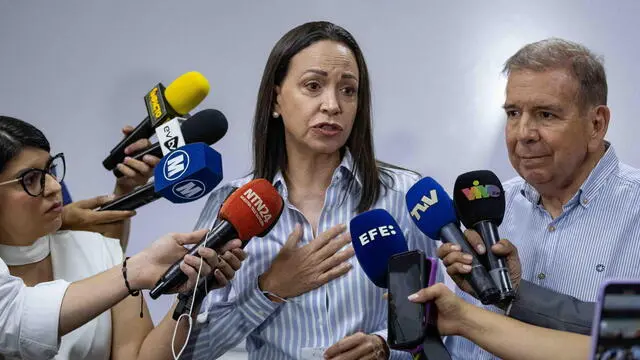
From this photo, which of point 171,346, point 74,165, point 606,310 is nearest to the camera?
point 606,310

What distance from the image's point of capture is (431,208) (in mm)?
1748

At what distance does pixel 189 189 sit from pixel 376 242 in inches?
18.0

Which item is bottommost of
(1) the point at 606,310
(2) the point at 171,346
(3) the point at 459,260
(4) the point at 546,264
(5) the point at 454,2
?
(2) the point at 171,346

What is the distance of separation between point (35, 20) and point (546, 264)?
2.53m

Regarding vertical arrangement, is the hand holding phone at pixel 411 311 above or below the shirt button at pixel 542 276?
above

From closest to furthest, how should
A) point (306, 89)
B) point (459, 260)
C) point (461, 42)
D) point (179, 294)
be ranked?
point (459, 260), point (179, 294), point (306, 89), point (461, 42)

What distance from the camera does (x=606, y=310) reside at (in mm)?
1019

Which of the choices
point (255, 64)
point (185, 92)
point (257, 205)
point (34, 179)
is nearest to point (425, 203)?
point (257, 205)

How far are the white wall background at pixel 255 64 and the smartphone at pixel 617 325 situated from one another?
2.07 metres

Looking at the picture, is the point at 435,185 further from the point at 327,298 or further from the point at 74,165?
the point at 74,165

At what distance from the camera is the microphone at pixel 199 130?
2.00m

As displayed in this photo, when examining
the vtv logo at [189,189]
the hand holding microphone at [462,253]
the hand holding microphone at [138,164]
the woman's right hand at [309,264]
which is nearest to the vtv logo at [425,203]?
the hand holding microphone at [462,253]

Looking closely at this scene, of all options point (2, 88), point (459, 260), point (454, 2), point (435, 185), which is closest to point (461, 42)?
point (454, 2)

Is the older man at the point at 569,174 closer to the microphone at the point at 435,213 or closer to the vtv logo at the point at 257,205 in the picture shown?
the microphone at the point at 435,213
